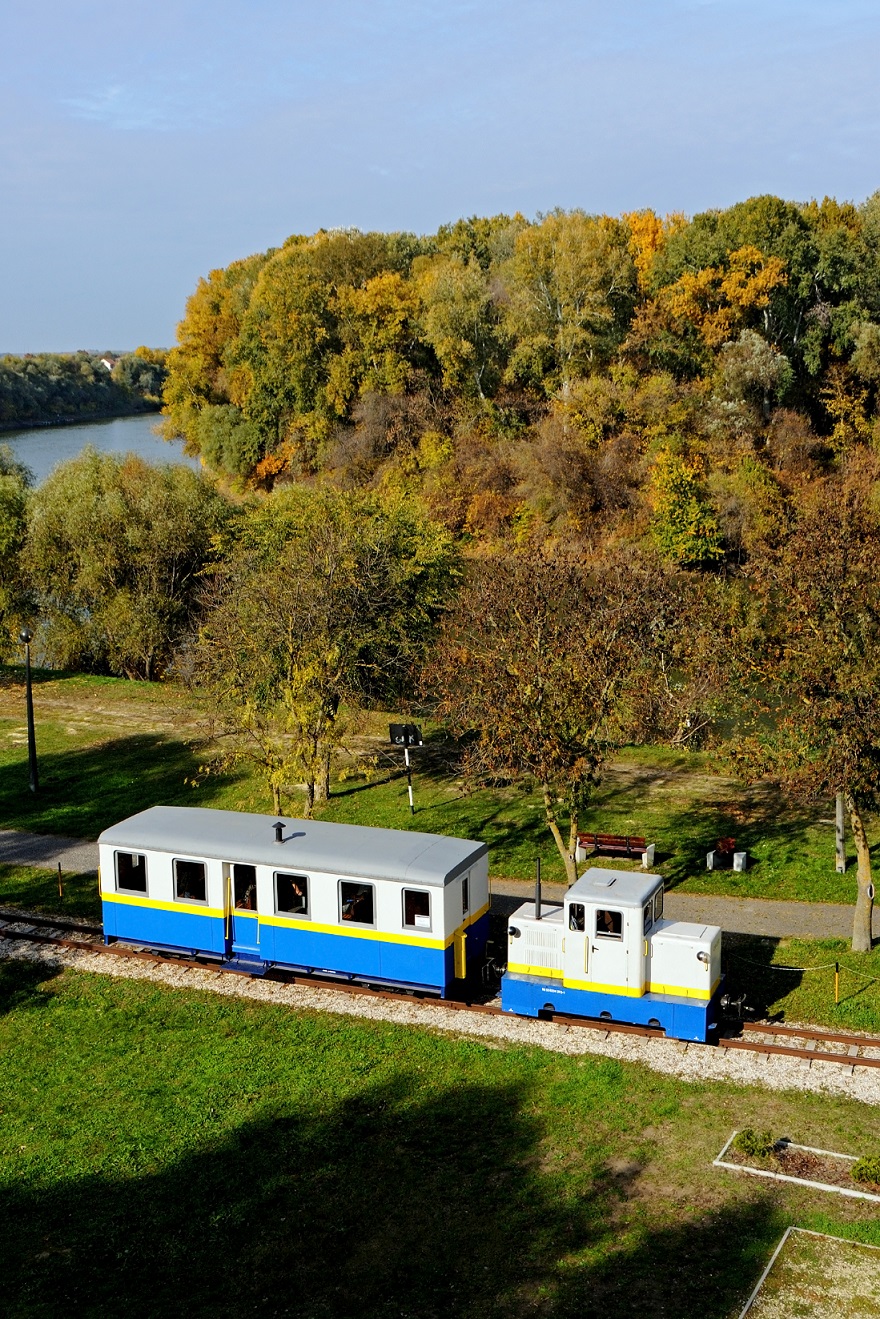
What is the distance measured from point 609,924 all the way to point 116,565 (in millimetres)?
34687

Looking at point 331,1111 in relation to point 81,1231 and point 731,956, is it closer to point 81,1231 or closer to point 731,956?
point 81,1231

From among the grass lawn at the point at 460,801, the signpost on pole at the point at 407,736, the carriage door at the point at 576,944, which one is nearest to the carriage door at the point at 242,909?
the carriage door at the point at 576,944

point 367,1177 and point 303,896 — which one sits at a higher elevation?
point 303,896

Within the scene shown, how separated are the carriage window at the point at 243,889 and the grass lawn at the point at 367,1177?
2068mm

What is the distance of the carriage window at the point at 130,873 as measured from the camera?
2236 cm

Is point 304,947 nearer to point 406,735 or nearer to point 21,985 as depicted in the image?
point 21,985

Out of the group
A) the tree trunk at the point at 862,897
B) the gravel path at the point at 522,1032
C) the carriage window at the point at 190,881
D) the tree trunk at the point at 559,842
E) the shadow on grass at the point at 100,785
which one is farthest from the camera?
the shadow on grass at the point at 100,785

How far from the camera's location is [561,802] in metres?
24.5

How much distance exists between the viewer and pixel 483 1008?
2000 cm

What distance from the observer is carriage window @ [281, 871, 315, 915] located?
20969 mm

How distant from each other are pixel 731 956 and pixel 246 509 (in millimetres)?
35556

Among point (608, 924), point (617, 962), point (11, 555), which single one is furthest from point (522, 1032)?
point (11, 555)

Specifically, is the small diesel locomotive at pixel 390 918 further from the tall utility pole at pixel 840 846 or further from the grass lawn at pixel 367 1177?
the tall utility pole at pixel 840 846

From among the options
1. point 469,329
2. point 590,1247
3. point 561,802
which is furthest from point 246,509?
point 590,1247
